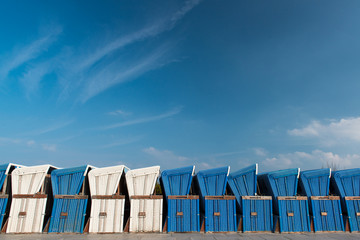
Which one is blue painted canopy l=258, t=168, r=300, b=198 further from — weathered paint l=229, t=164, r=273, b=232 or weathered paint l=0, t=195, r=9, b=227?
weathered paint l=0, t=195, r=9, b=227

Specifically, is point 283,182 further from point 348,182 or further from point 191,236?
point 191,236

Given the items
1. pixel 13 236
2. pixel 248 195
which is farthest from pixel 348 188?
pixel 13 236

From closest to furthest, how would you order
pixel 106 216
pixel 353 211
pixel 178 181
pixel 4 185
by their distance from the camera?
pixel 106 216 → pixel 353 211 → pixel 178 181 → pixel 4 185

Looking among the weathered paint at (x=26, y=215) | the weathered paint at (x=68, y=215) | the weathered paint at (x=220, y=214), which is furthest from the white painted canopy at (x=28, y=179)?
the weathered paint at (x=220, y=214)

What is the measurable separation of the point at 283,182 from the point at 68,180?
855 inches

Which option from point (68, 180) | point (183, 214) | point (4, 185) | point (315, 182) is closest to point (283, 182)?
point (315, 182)

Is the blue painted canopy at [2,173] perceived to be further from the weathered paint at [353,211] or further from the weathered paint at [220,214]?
the weathered paint at [353,211]

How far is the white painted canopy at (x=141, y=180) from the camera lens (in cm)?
2339

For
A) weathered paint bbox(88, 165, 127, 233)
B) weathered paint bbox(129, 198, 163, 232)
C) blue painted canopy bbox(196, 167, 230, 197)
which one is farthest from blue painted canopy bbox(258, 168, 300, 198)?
weathered paint bbox(88, 165, 127, 233)

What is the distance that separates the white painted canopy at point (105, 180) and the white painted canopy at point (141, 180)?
3.95ft

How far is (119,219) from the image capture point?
73.6 feet

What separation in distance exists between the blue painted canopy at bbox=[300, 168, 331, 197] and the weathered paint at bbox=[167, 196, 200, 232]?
36.5ft

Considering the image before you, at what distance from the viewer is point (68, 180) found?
23.8 m

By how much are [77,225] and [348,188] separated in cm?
2695
